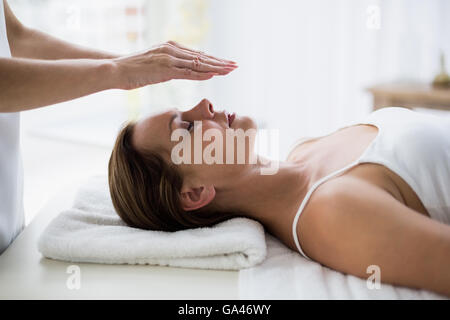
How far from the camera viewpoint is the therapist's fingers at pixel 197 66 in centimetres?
118

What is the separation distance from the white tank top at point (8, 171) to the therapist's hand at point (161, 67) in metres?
0.40

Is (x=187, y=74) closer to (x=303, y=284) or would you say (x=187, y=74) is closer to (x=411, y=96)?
(x=303, y=284)

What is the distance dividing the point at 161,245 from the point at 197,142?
0.29 m

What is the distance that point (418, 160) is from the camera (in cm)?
123

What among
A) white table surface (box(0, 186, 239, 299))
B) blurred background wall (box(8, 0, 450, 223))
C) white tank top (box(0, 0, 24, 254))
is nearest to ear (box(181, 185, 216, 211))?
white table surface (box(0, 186, 239, 299))

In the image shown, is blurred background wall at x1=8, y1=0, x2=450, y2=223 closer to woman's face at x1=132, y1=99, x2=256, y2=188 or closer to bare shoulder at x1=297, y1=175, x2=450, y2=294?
woman's face at x1=132, y1=99, x2=256, y2=188

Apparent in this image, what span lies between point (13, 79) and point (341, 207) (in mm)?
777

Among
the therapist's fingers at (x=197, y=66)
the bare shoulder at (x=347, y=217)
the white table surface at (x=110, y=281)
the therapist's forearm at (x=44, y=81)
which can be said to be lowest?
the white table surface at (x=110, y=281)

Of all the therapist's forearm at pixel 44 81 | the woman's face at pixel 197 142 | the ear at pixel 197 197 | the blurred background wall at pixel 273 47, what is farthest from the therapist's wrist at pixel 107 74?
the blurred background wall at pixel 273 47

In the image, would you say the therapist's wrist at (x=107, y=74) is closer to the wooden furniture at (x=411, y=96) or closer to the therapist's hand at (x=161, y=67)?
the therapist's hand at (x=161, y=67)

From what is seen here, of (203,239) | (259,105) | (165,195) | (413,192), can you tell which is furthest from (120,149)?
(259,105)

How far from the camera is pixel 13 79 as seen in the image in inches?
40.3

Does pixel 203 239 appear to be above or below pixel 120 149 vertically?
below

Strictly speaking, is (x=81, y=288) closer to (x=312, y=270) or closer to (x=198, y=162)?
(x=198, y=162)
